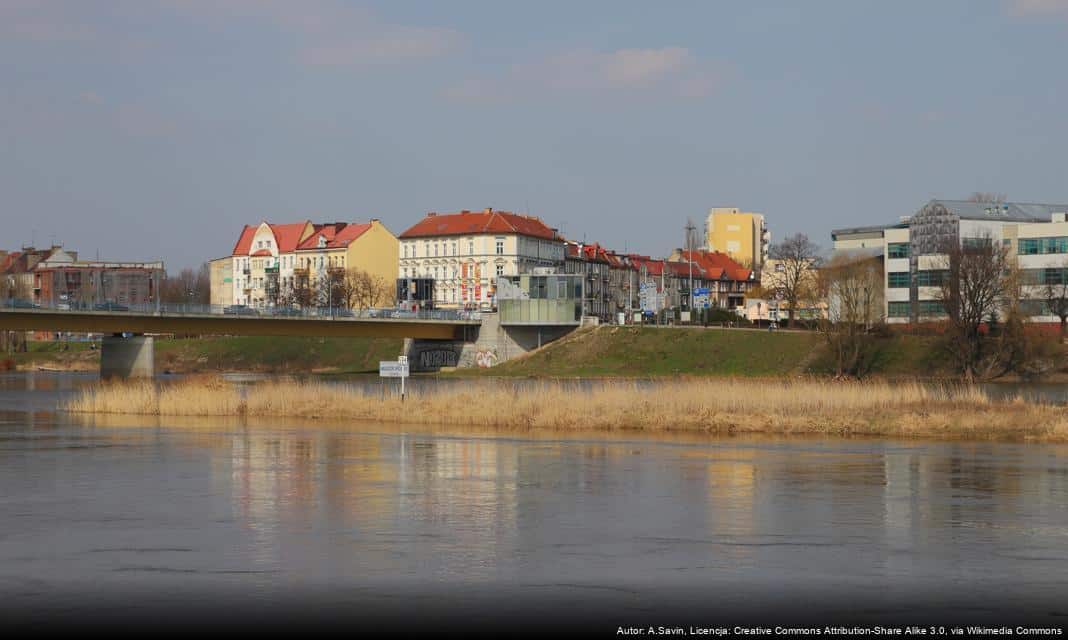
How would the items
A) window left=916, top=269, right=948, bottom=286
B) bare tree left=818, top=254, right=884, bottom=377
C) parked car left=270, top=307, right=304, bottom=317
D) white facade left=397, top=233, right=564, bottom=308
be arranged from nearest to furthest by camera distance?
bare tree left=818, top=254, right=884, bottom=377 → parked car left=270, top=307, right=304, bottom=317 → window left=916, top=269, right=948, bottom=286 → white facade left=397, top=233, right=564, bottom=308

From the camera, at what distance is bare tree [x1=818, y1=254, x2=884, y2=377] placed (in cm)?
11388

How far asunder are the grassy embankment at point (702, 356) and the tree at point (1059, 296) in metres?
14.5

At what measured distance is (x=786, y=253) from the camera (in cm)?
16075

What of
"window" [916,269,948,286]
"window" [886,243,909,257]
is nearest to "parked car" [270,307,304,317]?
"window" [916,269,948,286]

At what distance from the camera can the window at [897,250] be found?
14038cm

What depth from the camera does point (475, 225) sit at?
19088 centimetres

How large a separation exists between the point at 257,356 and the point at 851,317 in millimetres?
76377

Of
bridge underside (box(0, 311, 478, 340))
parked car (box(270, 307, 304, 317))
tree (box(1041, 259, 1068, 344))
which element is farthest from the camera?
parked car (box(270, 307, 304, 317))

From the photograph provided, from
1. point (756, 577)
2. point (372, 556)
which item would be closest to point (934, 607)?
point (756, 577)

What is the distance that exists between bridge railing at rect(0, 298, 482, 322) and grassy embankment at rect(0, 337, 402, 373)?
39.7 feet

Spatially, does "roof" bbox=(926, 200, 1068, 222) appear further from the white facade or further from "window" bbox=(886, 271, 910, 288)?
the white facade

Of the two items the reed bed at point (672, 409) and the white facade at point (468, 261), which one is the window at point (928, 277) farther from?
the reed bed at point (672, 409)

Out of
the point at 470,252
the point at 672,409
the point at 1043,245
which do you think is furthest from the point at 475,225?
the point at 672,409

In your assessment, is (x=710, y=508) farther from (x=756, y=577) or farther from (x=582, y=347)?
(x=582, y=347)
